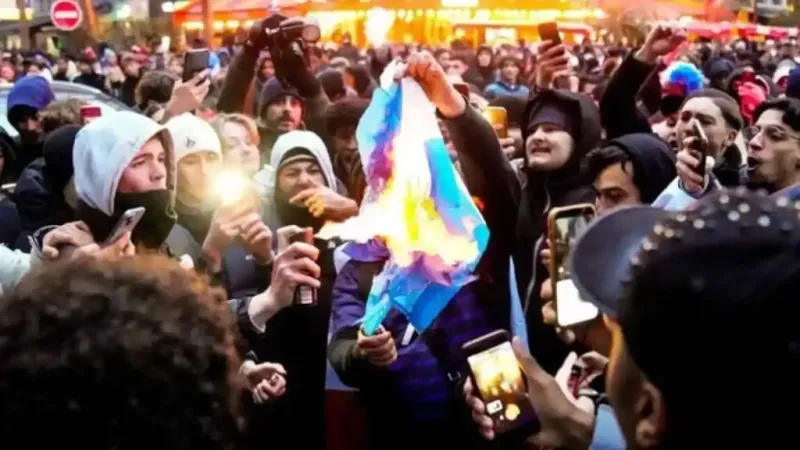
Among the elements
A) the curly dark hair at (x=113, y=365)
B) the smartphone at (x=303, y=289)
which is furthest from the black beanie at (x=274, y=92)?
the curly dark hair at (x=113, y=365)

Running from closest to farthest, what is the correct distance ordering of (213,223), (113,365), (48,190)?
(113,365)
(213,223)
(48,190)

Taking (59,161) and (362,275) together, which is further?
(59,161)

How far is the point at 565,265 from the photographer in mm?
2695

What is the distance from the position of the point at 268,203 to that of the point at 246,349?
4.06ft

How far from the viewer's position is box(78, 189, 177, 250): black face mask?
3.16 metres

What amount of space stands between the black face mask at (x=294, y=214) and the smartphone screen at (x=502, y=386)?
1412 millimetres

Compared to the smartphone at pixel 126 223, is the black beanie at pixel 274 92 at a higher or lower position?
lower

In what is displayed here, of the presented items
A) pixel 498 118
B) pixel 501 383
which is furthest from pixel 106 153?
pixel 498 118

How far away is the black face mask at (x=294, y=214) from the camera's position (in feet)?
13.5

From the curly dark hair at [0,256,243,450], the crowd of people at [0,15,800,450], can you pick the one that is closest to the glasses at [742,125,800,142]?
the crowd of people at [0,15,800,450]

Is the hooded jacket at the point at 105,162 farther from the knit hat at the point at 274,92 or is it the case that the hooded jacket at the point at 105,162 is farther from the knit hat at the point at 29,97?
the knit hat at the point at 29,97

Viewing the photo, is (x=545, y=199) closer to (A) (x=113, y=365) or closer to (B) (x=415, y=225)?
(B) (x=415, y=225)

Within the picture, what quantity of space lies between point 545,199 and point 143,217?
1476 mm

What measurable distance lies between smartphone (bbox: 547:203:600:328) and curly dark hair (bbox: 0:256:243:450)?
1.24 meters
